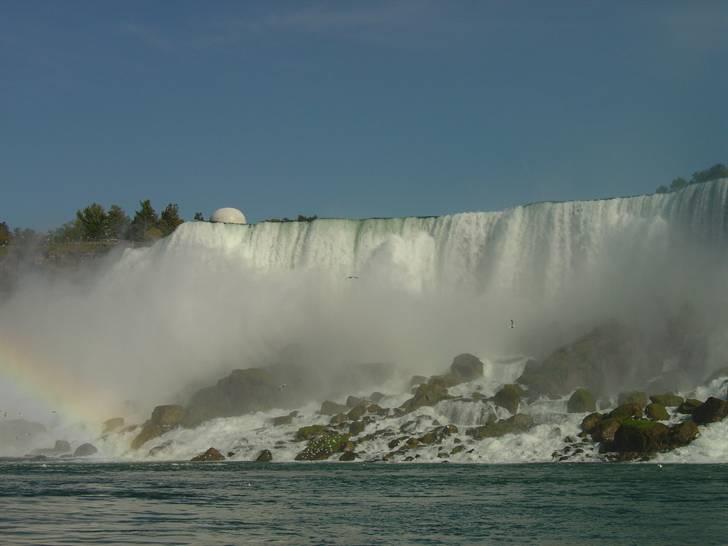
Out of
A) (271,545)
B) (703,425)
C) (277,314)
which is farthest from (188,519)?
(277,314)

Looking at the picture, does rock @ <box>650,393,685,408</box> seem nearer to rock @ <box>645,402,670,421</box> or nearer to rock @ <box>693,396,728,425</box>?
rock @ <box>645,402,670,421</box>

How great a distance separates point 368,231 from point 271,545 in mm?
37444

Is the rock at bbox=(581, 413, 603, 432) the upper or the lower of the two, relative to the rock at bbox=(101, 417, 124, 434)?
upper

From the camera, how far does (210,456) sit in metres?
36.6

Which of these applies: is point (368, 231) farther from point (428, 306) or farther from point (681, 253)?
point (681, 253)

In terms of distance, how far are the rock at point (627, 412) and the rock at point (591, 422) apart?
411 millimetres

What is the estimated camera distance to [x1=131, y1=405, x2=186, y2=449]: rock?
42.0m

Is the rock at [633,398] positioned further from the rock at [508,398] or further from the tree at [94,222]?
the tree at [94,222]

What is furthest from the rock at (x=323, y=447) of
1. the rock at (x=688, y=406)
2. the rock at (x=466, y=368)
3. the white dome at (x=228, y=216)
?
the white dome at (x=228, y=216)

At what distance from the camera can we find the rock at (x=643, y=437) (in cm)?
2988

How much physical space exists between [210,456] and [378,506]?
17.4m

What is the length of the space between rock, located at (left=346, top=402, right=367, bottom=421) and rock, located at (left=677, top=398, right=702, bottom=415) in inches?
458

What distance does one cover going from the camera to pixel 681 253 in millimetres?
41750

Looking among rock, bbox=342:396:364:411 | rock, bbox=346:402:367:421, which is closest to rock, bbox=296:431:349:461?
rock, bbox=346:402:367:421
